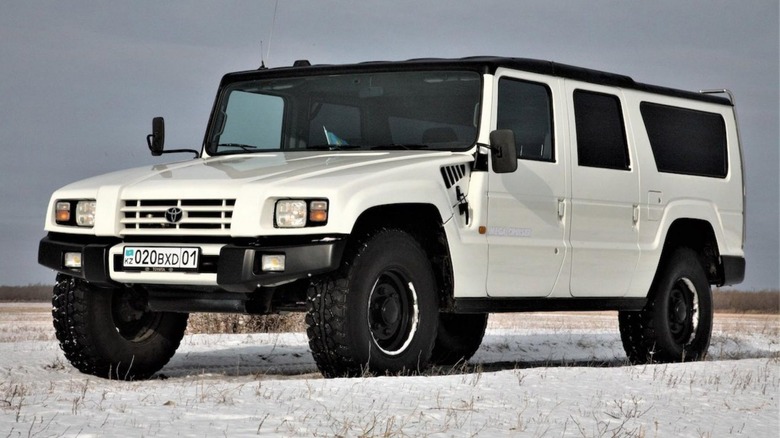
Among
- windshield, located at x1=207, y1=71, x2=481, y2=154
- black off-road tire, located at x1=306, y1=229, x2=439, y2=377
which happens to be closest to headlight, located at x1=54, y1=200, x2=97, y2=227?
windshield, located at x1=207, y1=71, x2=481, y2=154

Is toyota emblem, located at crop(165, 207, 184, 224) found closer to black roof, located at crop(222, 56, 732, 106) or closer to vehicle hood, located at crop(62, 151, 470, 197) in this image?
vehicle hood, located at crop(62, 151, 470, 197)

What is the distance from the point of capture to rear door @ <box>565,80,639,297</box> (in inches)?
424

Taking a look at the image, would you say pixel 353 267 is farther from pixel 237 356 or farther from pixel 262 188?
pixel 237 356

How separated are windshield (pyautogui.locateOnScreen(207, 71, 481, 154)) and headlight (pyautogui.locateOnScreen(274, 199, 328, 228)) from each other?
1.61 m

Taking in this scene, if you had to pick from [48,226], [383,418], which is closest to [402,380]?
[383,418]

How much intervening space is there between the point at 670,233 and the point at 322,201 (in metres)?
5.21

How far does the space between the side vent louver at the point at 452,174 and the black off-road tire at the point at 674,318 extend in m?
3.39

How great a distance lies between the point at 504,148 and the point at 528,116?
3.53 ft

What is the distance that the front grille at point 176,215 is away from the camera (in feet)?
27.9

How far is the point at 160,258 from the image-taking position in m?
8.69

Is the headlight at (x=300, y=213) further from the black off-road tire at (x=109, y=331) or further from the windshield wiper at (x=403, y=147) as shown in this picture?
the black off-road tire at (x=109, y=331)

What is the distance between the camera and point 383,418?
639cm

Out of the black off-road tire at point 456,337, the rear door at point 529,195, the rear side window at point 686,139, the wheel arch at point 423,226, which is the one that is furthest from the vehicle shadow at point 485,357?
the rear side window at point 686,139

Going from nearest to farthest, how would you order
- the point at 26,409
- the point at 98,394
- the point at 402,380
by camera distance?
the point at 26,409
the point at 98,394
the point at 402,380
